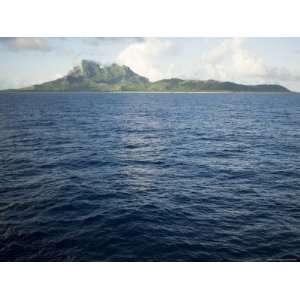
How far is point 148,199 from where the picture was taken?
92.1ft

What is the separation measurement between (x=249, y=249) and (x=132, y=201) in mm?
11271

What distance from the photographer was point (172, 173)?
34781 millimetres

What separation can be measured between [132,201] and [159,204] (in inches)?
103

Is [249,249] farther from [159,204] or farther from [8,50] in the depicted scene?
[8,50]

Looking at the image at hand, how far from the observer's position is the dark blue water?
70.0 ft

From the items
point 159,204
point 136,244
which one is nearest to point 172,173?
point 159,204

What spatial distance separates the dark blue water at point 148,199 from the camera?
21344 mm
